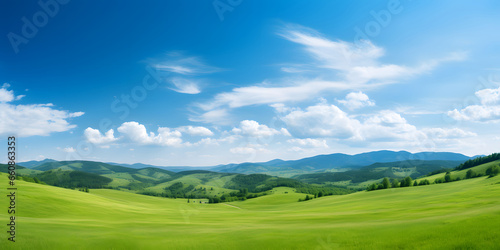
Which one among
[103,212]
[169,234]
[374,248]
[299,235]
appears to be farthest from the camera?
[103,212]

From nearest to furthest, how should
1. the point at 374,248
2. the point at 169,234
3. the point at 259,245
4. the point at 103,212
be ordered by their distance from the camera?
the point at 374,248, the point at 259,245, the point at 169,234, the point at 103,212

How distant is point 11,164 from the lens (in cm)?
3169

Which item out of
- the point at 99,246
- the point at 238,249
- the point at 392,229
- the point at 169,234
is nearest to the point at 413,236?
the point at 392,229

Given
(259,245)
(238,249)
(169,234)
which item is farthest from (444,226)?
(169,234)

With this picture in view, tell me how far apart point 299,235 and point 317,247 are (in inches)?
176

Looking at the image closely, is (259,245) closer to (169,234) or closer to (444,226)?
(169,234)

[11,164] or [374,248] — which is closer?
[374,248]

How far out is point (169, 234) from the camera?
31.0 meters

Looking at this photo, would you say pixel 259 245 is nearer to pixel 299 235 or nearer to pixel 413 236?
pixel 299 235

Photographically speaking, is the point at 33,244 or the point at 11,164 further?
the point at 11,164

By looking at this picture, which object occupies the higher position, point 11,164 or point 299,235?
point 11,164

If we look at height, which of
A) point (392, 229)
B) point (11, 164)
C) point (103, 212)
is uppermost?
point (11, 164)

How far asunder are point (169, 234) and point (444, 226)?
90.5 feet

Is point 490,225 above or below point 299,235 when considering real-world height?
above
